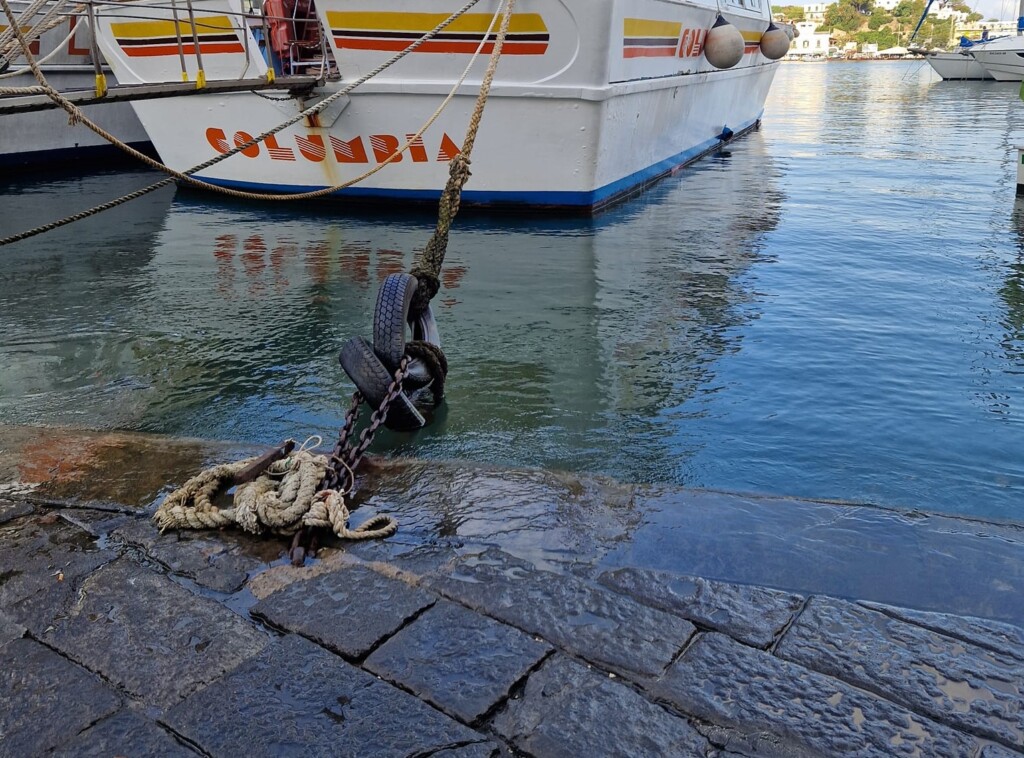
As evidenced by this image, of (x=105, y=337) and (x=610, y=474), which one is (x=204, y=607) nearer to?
(x=610, y=474)

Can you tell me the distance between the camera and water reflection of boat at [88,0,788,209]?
9.05m

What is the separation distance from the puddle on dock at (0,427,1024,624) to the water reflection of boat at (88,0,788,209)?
589cm

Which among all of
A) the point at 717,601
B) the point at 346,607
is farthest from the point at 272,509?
the point at 717,601

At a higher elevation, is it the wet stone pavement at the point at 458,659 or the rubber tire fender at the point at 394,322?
the rubber tire fender at the point at 394,322

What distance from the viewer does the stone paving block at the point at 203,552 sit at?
9.41 feet

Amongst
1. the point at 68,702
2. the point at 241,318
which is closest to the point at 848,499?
the point at 68,702

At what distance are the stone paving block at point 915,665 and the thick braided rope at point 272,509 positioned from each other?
1.41 meters

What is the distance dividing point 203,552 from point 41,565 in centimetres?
49


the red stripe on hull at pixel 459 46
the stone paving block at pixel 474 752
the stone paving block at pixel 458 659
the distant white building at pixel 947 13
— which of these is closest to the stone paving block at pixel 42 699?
the stone paving block at pixel 458 659

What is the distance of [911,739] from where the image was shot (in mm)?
2127

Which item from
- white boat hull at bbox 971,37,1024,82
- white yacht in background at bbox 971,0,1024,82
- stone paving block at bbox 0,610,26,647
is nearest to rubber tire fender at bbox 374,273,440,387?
stone paving block at bbox 0,610,26,647

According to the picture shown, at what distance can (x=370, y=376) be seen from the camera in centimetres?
426

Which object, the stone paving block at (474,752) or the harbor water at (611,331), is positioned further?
the harbor water at (611,331)

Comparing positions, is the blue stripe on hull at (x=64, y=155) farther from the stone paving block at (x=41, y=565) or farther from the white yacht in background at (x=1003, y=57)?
the white yacht in background at (x=1003, y=57)
